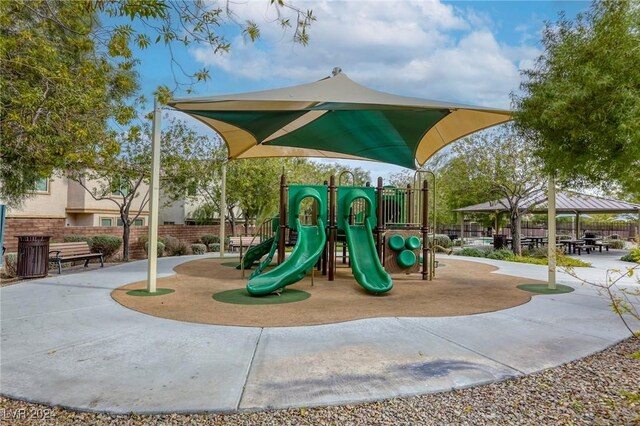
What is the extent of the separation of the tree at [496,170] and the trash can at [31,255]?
14715 millimetres

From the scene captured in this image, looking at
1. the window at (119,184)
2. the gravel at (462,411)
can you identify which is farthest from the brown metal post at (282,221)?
the window at (119,184)

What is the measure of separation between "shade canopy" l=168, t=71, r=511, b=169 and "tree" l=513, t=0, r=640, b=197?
1.73 metres

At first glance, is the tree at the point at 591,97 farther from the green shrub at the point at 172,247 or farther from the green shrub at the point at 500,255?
the green shrub at the point at 172,247

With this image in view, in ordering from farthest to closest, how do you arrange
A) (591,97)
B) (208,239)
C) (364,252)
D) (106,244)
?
(208,239), (106,244), (364,252), (591,97)

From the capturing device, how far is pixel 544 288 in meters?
7.67

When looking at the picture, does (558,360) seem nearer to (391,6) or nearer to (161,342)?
(161,342)

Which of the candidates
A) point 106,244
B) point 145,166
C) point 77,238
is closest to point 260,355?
point 145,166

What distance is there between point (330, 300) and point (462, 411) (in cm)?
390

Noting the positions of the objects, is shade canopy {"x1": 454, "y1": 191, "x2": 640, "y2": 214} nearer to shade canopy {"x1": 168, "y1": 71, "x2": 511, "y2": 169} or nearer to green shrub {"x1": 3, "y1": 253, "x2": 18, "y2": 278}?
shade canopy {"x1": 168, "y1": 71, "x2": 511, "y2": 169}

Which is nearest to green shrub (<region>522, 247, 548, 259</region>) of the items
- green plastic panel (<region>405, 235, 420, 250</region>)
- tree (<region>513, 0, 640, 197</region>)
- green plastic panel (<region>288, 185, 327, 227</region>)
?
green plastic panel (<region>405, 235, 420, 250</region>)

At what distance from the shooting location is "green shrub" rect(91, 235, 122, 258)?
13.9m

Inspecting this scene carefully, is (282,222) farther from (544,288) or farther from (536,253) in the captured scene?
(536,253)

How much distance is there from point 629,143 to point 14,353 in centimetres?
680

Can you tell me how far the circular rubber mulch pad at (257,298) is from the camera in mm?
6297
